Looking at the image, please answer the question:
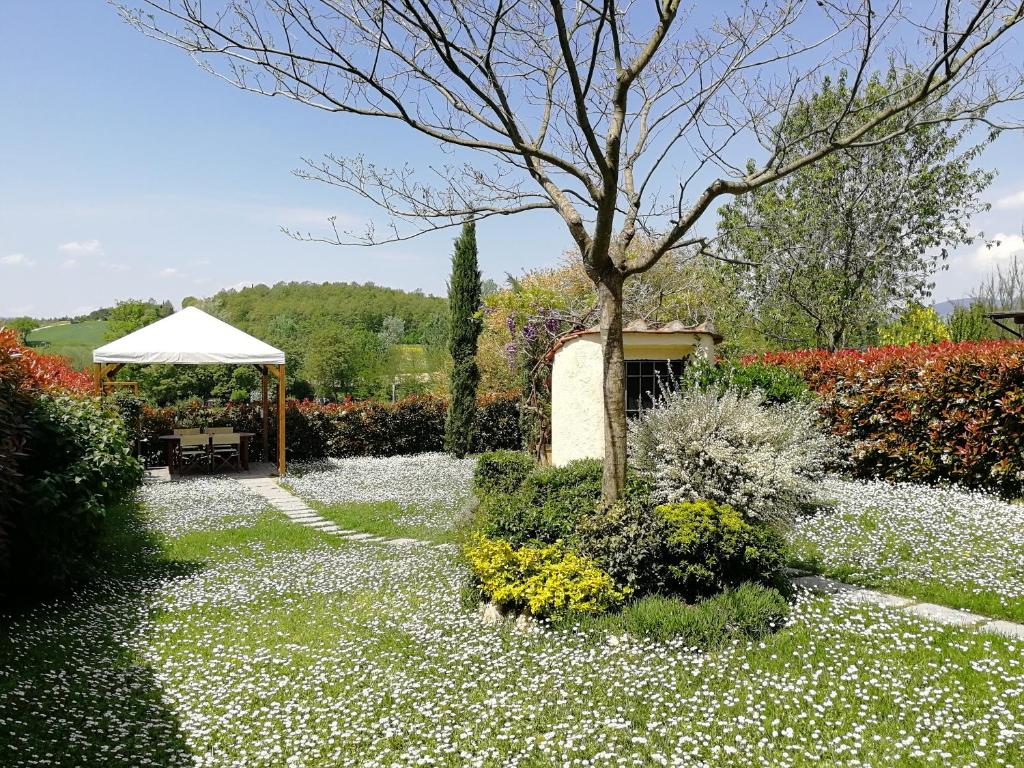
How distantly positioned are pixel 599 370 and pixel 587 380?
30 cm

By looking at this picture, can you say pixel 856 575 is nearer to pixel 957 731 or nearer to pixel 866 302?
pixel 957 731

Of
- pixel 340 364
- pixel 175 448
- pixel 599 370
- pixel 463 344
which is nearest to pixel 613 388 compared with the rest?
pixel 599 370

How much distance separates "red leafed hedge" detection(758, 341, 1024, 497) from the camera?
7.74m

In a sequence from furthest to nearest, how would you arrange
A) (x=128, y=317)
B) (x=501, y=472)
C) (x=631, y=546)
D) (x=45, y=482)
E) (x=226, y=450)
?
1. (x=128, y=317)
2. (x=226, y=450)
3. (x=501, y=472)
4. (x=45, y=482)
5. (x=631, y=546)

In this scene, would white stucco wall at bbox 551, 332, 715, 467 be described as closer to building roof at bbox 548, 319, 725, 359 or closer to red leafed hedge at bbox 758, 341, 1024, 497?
building roof at bbox 548, 319, 725, 359

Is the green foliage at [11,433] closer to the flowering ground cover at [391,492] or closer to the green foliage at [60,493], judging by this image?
the green foliage at [60,493]

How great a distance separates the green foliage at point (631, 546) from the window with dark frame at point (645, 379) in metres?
4.82

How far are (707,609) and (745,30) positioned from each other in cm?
482

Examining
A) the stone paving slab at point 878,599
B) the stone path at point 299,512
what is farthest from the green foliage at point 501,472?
the stone paving slab at point 878,599

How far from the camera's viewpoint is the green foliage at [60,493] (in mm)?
5059

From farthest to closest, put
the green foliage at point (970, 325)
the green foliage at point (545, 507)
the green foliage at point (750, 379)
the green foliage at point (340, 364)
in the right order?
the green foliage at point (340, 364) < the green foliage at point (970, 325) < the green foliage at point (750, 379) < the green foliage at point (545, 507)

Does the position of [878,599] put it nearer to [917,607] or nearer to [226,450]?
[917,607]

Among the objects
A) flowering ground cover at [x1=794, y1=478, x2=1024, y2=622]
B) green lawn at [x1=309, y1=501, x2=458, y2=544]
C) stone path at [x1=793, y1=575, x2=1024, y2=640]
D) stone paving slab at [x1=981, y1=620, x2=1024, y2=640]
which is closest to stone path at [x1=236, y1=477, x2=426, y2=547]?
green lawn at [x1=309, y1=501, x2=458, y2=544]

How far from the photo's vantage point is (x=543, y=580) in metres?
4.61
